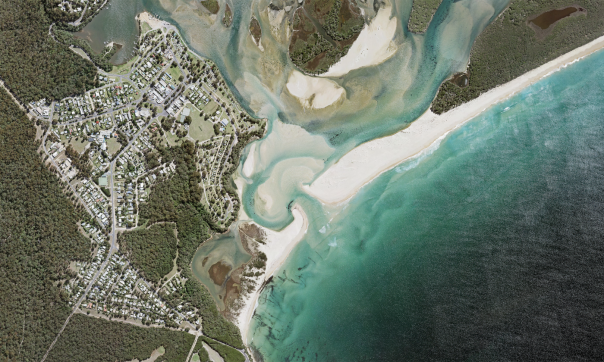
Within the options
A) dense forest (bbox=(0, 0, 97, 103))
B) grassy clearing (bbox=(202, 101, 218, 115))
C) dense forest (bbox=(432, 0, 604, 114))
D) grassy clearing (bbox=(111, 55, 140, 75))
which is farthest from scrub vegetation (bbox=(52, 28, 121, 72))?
dense forest (bbox=(432, 0, 604, 114))

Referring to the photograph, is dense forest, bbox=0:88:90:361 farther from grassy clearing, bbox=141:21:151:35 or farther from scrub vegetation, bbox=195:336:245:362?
grassy clearing, bbox=141:21:151:35

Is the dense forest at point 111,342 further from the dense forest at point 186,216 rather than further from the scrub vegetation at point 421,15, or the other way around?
the scrub vegetation at point 421,15

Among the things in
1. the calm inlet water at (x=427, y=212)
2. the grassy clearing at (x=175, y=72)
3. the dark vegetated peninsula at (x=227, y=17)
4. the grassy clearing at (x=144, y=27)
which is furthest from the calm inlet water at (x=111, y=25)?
the dark vegetated peninsula at (x=227, y=17)

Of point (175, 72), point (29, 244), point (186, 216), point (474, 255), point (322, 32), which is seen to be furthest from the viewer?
point (175, 72)

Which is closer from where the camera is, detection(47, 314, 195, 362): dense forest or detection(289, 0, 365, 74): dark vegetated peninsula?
detection(47, 314, 195, 362): dense forest

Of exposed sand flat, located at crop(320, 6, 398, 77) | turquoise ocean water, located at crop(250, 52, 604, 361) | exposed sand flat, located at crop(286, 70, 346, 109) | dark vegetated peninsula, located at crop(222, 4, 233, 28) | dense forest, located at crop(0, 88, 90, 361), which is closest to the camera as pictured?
dense forest, located at crop(0, 88, 90, 361)

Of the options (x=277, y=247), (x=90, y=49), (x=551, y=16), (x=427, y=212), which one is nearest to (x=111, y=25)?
(x=90, y=49)

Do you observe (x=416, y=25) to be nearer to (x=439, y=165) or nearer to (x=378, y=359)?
(x=439, y=165)

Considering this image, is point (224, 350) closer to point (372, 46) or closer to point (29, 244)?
point (29, 244)
